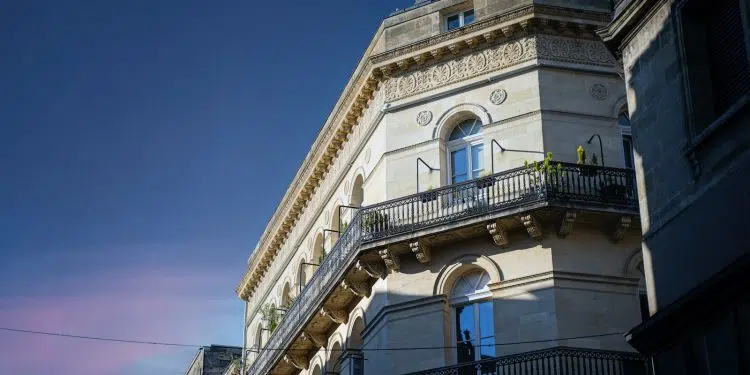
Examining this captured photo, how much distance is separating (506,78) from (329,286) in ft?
21.1

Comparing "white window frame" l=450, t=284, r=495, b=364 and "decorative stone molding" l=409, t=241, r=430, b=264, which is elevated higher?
"decorative stone molding" l=409, t=241, r=430, b=264

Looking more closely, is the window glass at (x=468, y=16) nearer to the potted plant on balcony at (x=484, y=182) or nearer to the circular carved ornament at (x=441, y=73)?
the circular carved ornament at (x=441, y=73)

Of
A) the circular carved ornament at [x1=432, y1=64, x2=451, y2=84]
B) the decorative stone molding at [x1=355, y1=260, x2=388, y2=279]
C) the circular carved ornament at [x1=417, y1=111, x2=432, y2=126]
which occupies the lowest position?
the decorative stone molding at [x1=355, y1=260, x2=388, y2=279]

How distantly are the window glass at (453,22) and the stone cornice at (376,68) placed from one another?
915 millimetres

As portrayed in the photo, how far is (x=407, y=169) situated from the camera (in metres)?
27.7

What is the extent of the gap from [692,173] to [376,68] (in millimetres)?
13358

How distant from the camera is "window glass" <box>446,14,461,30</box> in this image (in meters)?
28.6

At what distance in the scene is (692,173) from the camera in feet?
53.9

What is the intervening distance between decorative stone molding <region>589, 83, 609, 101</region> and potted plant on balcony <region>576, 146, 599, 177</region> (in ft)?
5.21

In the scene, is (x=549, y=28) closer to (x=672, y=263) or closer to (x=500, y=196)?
(x=500, y=196)

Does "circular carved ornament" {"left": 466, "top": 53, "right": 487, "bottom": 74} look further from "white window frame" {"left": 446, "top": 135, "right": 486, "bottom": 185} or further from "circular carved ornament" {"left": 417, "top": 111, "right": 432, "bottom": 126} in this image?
"white window frame" {"left": 446, "top": 135, "right": 486, "bottom": 185}

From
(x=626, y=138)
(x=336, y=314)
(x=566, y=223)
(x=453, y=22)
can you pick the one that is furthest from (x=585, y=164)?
(x=336, y=314)

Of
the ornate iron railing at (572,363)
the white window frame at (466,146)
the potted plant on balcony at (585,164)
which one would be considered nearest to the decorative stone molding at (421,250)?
the white window frame at (466,146)

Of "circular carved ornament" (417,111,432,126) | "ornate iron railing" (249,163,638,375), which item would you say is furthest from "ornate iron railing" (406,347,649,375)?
"circular carved ornament" (417,111,432,126)
